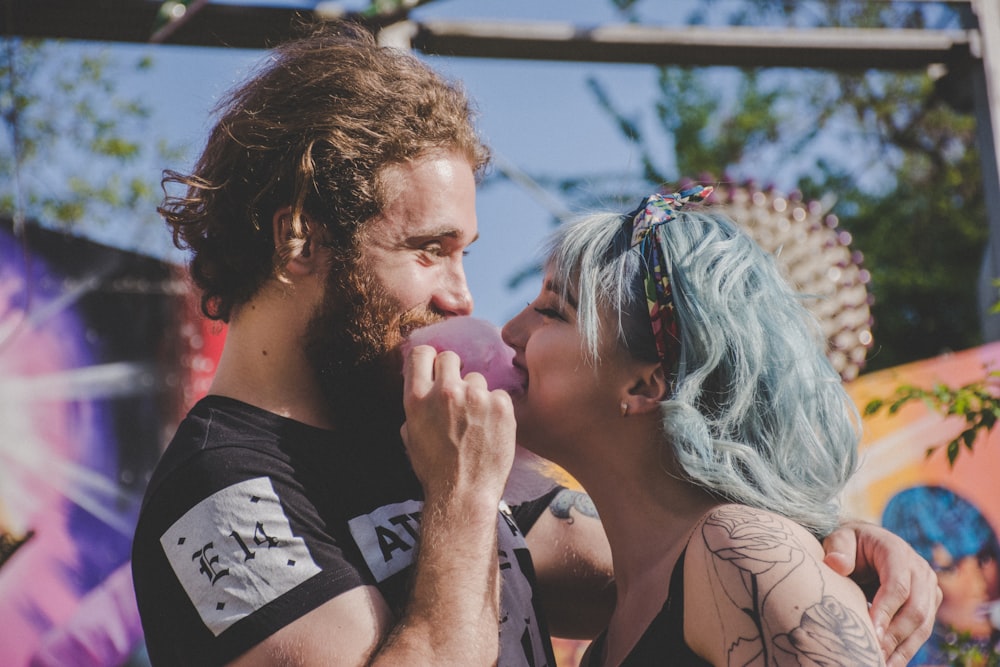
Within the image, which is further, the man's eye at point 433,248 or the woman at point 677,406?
the man's eye at point 433,248

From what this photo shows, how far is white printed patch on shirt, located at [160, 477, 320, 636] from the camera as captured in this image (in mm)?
2100

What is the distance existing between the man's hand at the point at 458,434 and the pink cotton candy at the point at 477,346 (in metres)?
0.25

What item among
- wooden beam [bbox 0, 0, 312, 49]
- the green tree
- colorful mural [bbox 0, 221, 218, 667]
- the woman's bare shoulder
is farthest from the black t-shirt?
the green tree

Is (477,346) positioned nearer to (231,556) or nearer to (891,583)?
(231,556)

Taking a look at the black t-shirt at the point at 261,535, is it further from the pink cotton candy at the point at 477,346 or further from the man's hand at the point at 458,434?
the pink cotton candy at the point at 477,346

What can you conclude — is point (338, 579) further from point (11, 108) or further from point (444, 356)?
point (11, 108)

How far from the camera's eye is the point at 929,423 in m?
5.60

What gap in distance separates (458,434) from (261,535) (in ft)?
1.60

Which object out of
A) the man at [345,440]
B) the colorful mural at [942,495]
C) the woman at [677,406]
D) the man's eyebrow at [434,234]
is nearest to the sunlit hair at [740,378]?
the woman at [677,406]

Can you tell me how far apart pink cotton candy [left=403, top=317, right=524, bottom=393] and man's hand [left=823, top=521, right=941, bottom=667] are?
0.91 metres

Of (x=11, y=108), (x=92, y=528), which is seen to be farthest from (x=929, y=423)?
(x=11, y=108)

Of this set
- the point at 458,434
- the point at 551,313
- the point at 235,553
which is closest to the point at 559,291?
the point at 551,313

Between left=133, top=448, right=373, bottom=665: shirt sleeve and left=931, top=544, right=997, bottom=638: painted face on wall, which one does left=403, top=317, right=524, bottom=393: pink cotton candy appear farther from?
left=931, top=544, right=997, bottom=638: painted face on wall

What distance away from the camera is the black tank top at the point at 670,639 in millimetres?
2137
